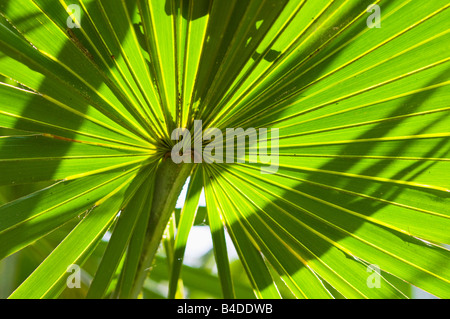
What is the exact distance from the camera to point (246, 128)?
1304 mm

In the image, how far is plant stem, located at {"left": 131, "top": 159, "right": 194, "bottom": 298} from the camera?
133cm

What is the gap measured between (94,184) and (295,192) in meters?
0.64

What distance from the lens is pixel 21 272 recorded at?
1720 millimetres

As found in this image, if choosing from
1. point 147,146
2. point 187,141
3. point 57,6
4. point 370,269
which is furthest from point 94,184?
point 370,269

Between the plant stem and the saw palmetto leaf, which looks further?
the plant stem

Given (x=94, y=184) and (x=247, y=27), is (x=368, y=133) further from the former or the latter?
(x=94, y=184)

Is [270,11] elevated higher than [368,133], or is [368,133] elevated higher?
[270,11]

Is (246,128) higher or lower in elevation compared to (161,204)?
higher

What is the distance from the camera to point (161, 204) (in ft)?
4.38

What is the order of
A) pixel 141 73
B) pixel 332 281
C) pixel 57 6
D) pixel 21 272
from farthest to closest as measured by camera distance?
1. pixel 21 272
2. pixel 332 281
3. pixel 141 73
4. pixel 57 6

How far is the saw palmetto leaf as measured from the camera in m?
1.04

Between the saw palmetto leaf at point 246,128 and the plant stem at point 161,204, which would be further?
the plant stem at point 161,204

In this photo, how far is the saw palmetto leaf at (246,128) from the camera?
41.1 inches

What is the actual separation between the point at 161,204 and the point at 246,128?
38 centimetres
